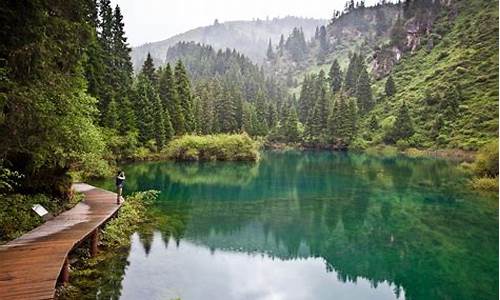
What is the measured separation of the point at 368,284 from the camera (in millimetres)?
19078

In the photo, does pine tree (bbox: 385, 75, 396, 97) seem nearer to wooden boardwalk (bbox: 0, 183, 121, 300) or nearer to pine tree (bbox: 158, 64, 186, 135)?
pine tree (bbox: 158, 64, 186, 135)

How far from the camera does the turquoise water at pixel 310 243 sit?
707 inches

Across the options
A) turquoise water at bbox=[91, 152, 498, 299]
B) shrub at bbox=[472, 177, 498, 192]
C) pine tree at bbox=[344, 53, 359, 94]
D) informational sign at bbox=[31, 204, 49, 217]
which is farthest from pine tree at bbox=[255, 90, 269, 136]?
informational sign at bbox=[31, 204, 49, 217]

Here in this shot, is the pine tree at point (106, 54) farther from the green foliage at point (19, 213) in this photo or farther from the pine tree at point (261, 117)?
the pine tree at point (261, 117)

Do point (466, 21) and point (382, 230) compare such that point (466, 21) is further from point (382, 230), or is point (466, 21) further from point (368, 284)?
point (368, 284)

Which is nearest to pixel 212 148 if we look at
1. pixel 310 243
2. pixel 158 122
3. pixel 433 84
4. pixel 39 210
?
pixel 158 122

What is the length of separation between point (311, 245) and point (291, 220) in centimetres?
516

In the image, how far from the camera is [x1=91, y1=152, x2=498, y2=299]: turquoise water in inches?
707

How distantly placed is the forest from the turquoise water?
5.82 m

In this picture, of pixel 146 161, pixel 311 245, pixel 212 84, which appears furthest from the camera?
pixel 212 84

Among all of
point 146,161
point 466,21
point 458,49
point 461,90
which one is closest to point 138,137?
point 146,161

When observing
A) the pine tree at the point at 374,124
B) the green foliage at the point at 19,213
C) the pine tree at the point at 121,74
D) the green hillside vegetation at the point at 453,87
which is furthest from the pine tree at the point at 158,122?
the pine tree at the point at 374,124

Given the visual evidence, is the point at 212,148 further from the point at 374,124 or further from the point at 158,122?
the point at 374,124

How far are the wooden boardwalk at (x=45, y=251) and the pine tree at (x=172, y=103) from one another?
160ft
